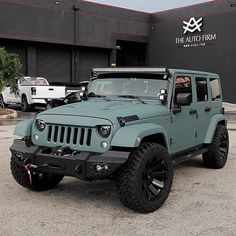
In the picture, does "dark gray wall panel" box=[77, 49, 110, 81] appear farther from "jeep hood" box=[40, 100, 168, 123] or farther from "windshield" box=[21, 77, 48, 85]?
"jeep hood" box=[40, 100, 168, 123]

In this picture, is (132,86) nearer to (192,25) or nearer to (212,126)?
(212,126)

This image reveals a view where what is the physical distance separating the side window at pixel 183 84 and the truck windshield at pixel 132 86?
0.69 feet

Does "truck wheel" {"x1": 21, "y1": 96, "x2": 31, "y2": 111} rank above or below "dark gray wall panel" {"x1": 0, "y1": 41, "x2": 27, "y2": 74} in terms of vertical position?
below

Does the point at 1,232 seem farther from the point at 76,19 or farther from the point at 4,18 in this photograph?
the point at 76,19

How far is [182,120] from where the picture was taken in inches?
252

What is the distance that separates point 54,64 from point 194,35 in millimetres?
9675

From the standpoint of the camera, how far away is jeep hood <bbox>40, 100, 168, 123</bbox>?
5328 millimetres

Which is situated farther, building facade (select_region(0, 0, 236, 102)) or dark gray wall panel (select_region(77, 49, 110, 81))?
dark gray wall panel (select_region(77, 49, 110, 81))

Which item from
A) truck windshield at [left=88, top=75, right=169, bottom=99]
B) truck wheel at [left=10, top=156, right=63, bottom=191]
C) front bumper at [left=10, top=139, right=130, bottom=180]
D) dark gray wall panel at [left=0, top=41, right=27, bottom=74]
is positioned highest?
dark gray wall panel at [left=0, top=41, right=27, bottom=74]

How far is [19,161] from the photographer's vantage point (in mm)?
5562

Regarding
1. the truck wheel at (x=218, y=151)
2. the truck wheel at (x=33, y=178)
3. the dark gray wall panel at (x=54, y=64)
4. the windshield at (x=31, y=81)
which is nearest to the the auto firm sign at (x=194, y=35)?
the dark gray wall panel at (x=54, y=64)

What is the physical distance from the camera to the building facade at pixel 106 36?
26.7m

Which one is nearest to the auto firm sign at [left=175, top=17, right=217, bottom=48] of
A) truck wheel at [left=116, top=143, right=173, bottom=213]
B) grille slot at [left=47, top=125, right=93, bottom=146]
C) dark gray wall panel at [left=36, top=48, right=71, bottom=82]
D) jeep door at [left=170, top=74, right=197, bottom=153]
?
dark gray wall panel at [left=36, top=48, right=71, bottom=82]

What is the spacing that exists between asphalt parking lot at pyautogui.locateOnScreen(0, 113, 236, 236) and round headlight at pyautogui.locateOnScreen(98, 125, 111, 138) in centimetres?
94
